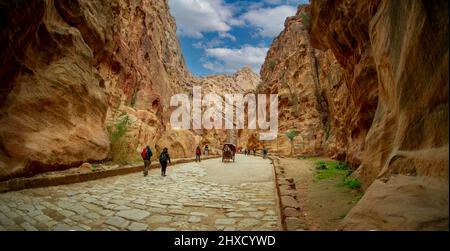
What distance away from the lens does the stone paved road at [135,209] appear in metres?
4.09

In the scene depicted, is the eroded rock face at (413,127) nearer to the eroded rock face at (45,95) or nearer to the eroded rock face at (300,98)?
the eroded rock face at (45,95)

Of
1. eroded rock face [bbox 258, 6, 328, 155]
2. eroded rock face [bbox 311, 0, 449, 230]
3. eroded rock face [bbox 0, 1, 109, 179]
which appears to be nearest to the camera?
eroded rock face [bbox 311, 0, 449, 230]

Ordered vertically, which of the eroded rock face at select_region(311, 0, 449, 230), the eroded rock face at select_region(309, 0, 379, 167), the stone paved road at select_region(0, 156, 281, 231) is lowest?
the stone paved road at select_region(0, 156, 281, 231)

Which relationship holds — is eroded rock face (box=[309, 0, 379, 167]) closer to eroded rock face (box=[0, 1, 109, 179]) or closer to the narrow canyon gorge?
the narrow canyon gorge

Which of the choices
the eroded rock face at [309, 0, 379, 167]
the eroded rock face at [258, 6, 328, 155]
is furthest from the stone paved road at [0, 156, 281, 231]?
the eroded rock face at [258, 6, 328, 155]

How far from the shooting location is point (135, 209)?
16.7 ft

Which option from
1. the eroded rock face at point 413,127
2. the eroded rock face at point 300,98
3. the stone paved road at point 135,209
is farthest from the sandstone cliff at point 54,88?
the eroded rock face at point 300,98

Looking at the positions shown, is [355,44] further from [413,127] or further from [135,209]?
[135,209]

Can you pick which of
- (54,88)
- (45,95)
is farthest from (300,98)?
(45,95)

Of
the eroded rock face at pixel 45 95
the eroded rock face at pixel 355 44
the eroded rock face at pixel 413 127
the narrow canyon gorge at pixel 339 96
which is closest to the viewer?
the eroded rock face at pixel 413 127

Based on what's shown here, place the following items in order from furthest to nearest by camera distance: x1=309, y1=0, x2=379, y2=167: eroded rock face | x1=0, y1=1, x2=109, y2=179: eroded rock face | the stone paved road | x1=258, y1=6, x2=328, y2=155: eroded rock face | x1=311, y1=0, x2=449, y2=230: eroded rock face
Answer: x1=258, y1=6, x2=328, y2=155: eroded rock face < x1=309, y1=0, x2=379, y2=167: eroded rock face < x1=0, y1=1, x2=109, y2=179: eroded rock face < the stone paved road < x1=311, y1=0, x2=449, y2=230: eroded rock face

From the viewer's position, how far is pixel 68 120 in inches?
360

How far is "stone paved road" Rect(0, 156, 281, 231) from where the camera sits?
4.09 m
